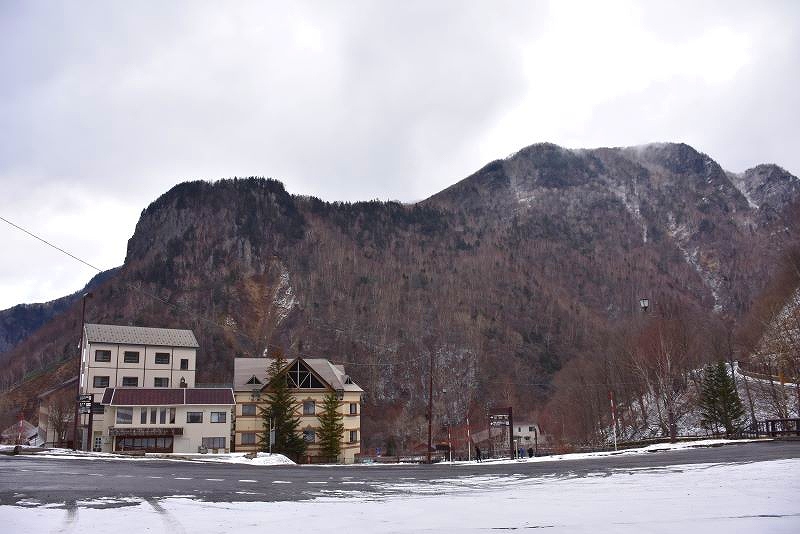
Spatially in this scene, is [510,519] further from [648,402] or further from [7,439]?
[7,439]

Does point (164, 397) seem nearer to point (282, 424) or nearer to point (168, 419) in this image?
point (168, 419)

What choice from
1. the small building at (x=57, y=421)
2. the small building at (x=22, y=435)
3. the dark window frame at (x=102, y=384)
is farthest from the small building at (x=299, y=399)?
the small building at (x=22, y=435)

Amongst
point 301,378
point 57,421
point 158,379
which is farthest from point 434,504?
point 57,421

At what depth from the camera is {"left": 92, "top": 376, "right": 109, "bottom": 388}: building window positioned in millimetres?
75125

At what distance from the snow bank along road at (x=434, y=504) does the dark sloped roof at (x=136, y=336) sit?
63.0 meters

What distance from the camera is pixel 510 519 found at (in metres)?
10.5

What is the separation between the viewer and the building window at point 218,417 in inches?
2571

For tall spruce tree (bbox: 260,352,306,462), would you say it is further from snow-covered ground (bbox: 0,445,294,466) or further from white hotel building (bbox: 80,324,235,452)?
snow-covered ground (bbox: 0,445,294,466)

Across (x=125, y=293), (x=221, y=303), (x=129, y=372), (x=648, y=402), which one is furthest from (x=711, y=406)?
(x=125, y=293)

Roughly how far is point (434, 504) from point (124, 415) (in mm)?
57996

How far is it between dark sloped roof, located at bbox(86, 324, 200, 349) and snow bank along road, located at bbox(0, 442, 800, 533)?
2481 inches

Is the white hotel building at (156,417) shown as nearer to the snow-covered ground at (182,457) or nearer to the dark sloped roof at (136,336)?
the dark sloped roof at (136,336)

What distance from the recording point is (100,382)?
75.7 meters

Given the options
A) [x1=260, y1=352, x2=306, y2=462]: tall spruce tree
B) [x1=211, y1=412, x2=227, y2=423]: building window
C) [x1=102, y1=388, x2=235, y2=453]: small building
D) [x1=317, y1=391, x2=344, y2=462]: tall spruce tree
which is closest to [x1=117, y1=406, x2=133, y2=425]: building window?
[x1=102, y1=388, x2=235, y2=453]: small building
